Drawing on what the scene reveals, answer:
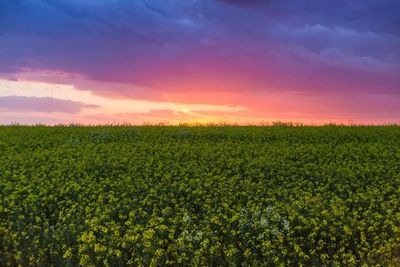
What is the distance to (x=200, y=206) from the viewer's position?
1595 cm

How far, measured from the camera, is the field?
41.0 feet

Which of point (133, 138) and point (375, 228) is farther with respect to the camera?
point (133, 138)

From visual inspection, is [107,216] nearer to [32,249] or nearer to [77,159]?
[32,249]

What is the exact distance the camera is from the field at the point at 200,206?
12492mm

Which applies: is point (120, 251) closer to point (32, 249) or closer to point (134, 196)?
point (32, 249)

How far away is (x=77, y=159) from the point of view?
914 inches

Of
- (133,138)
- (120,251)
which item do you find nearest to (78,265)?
(120,251)

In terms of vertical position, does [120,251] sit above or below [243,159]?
below

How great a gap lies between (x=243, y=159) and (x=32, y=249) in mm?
10982

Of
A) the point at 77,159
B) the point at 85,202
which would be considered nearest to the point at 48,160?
the point at 77,159

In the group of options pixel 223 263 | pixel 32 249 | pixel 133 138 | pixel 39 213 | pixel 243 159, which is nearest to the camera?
pixel 223 263

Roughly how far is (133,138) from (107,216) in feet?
57.5

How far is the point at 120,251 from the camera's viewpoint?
12078 millimetres

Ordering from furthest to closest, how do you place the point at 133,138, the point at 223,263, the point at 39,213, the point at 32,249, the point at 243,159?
the point at 133,138, the point at 243,159, the point at 39,213, the point at 32,249, the point at 223,263
